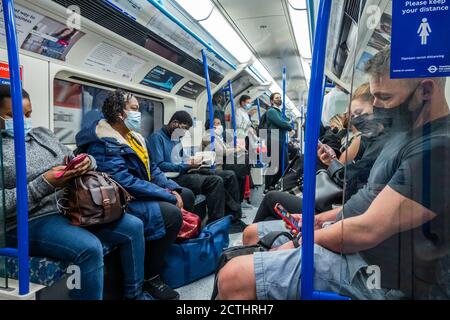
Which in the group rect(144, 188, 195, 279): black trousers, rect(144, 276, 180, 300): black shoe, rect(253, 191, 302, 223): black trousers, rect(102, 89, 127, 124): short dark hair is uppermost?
rect(102, 89, 127, 124): short dark hair

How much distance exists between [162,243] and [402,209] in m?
1.76

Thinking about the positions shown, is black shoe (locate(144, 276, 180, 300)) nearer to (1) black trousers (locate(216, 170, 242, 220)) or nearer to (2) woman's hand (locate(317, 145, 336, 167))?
(2) woman's hand (locate(317, 145, 336, 167))

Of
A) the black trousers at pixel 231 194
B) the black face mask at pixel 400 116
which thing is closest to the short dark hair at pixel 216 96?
the black trousers at pixel 231 194

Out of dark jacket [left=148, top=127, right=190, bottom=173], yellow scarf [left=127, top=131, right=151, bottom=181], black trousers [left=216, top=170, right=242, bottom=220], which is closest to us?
yellow scarf [left=127, top=131, right=151, bottom=181]

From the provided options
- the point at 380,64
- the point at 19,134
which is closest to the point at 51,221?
the point at 19,134

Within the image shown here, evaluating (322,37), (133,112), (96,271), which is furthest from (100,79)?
(322,37)

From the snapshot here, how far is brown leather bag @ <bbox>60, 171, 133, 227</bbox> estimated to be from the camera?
1.82m

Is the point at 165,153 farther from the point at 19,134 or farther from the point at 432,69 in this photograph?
the point at 432,69

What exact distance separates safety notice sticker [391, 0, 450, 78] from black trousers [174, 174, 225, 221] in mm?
2853

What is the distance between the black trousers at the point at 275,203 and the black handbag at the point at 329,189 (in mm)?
197

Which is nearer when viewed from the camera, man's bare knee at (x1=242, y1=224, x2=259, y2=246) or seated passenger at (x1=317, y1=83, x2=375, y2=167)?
seated passenger at (x1=317, y1=83, x2=375, y2=167)

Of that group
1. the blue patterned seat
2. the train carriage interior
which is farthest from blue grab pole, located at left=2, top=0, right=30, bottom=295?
the blue patterned seat

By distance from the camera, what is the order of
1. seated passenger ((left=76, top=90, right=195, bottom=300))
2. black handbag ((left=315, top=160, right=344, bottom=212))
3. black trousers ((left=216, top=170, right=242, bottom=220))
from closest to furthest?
black handbag ((left=315, top=160, right=344, bottom=212))
seated passenger ((left=76, top=90, right=195, bottom=300))
black trousers ((left=216, top=170, right=242, bottom=220))

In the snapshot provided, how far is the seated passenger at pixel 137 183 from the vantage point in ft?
7.41
